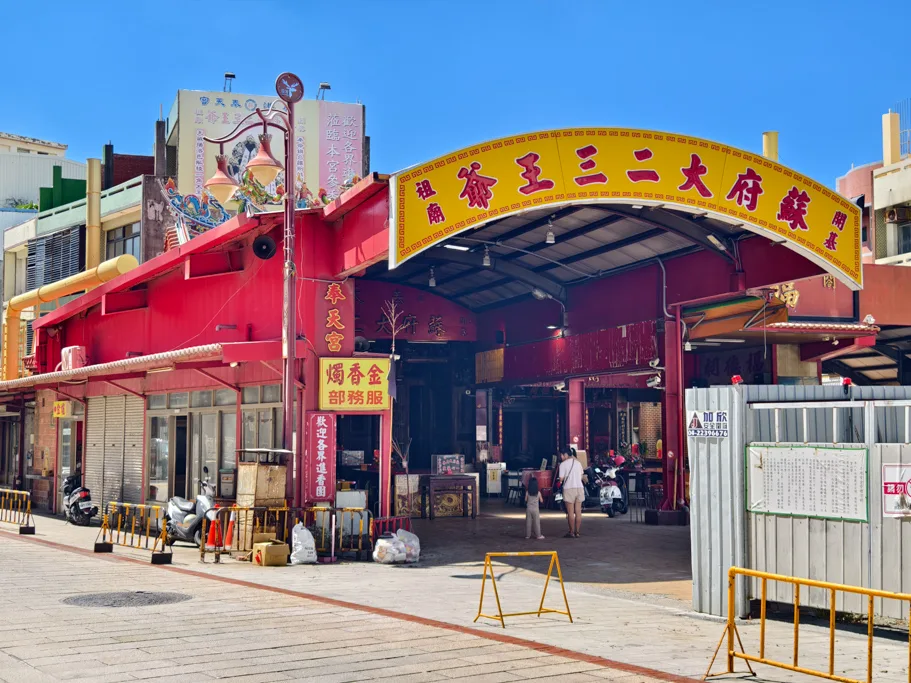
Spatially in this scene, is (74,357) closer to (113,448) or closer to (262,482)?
(113,448)

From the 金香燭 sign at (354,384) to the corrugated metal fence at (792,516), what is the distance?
26.8 feet

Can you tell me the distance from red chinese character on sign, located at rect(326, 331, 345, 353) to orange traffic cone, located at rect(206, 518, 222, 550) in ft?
12.6

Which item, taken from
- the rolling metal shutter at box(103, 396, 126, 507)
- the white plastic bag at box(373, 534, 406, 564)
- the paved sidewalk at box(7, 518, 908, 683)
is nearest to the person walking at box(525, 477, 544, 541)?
the paved sidewalk at box(7, 518, 908, 683)

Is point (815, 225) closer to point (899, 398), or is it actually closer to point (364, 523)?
point (899, 398)

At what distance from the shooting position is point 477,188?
1748 cm

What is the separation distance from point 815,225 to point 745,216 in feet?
6.15

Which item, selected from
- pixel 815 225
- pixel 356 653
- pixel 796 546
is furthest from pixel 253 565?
pixel 815 225

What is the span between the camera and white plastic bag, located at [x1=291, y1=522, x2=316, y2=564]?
17.2 metres

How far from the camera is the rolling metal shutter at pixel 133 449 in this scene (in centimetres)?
2647

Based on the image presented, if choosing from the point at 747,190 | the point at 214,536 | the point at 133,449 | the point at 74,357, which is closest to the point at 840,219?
the point at 747,190

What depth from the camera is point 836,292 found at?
26.4m

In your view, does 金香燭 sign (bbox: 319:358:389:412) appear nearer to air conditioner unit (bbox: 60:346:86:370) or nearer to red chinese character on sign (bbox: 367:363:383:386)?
red chinese character on sign (bbox: 367:363:383:386)

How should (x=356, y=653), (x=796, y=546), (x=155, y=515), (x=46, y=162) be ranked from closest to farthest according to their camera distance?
(x=356, y=653), (x=796, y=546), (x=155, y=515), (x=46, y=162)

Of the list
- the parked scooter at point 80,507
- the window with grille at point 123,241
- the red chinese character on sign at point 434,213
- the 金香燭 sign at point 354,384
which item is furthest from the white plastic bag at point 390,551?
the window with grille at point 123,241
